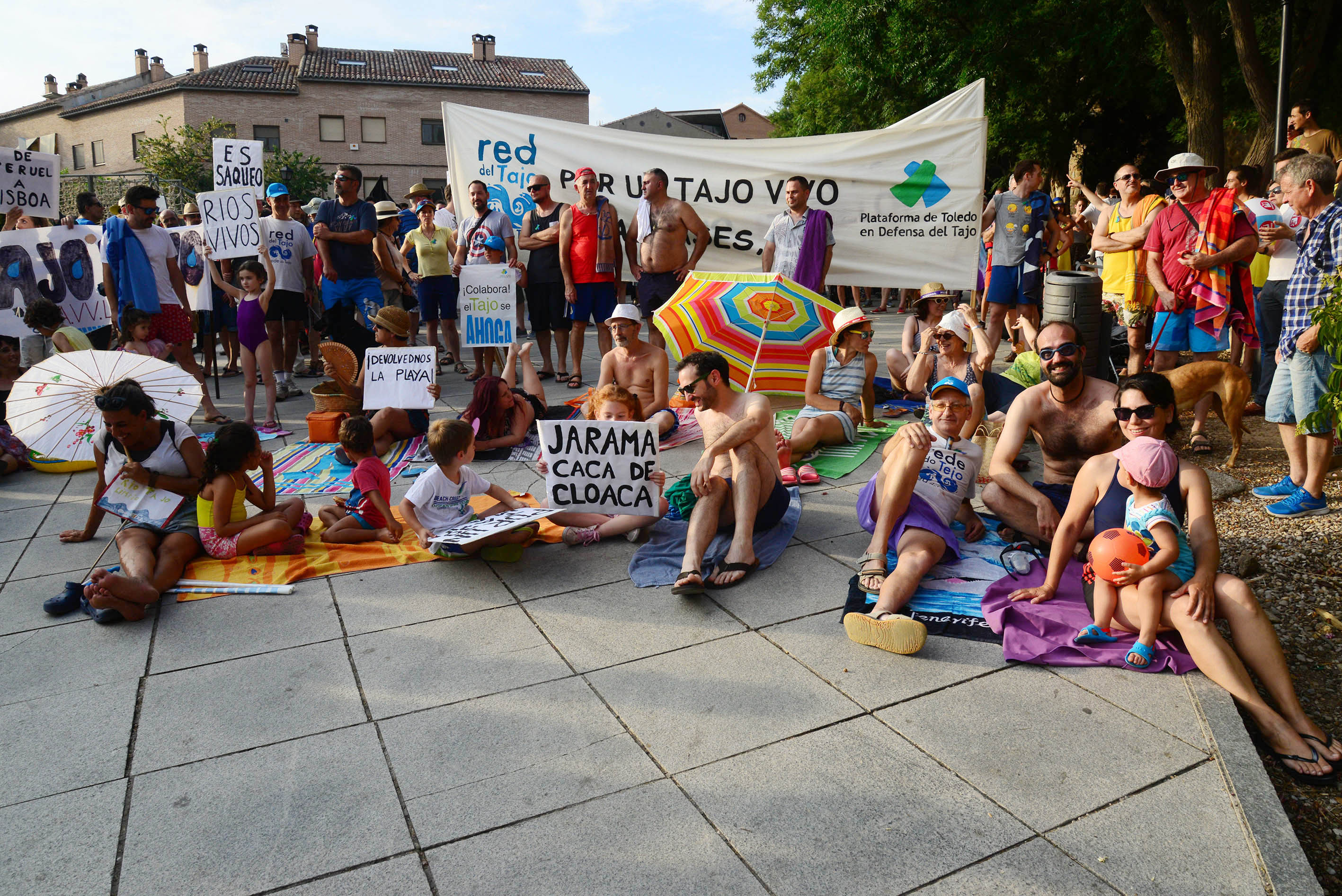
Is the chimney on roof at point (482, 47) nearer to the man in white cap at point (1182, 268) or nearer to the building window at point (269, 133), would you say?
the building window at point (269, 133)

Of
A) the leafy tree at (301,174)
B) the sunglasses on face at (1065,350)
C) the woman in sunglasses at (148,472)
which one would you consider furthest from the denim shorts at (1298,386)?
the leafy tree at (301,174)

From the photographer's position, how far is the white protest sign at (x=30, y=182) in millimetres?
9430

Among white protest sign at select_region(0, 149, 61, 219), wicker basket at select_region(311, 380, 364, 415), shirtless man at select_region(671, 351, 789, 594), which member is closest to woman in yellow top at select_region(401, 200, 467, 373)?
wicker basket at select_region(311, 380, 364, 415)

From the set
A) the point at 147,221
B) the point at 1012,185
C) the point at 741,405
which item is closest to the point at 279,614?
the point at 741,405

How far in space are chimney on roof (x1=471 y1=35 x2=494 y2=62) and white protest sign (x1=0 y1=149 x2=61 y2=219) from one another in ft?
162

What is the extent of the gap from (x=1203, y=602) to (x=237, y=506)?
4707 millimetres

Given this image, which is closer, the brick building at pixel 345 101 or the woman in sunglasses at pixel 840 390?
the woman in sunglasses at pixel 840 390

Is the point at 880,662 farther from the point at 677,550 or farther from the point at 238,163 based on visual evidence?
the point at 238,163

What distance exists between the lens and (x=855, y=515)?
573cm

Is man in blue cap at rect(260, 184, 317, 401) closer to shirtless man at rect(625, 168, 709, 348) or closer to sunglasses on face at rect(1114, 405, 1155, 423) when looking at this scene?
shirtless man at rect(625, 168, 709, 348)

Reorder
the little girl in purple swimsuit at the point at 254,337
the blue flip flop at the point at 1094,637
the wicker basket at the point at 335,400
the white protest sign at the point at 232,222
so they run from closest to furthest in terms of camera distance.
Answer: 1. the blue flip flop at the point at 1094,637
2. the wicker basket at the point at 335,400
3. the little girl in purple swimsuit at the point at 254,337
4. the white protest sign at the point at 232,222

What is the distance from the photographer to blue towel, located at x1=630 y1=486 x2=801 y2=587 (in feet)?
15.8

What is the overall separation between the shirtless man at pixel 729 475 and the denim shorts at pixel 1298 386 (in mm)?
2953

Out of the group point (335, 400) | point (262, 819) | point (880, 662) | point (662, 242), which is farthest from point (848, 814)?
point (662, 242)
